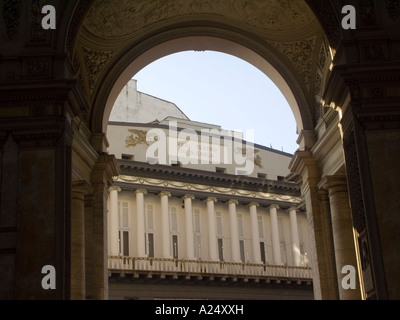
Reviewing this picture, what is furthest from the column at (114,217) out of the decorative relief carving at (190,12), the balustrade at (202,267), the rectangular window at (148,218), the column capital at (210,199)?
the decorative relief carving at (190,12)

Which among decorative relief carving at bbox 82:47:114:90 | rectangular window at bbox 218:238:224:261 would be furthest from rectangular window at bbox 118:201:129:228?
decorative relief carving at bbox 82:47:114:90

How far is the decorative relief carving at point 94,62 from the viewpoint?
70.7ft

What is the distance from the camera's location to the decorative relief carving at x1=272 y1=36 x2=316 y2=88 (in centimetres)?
2203

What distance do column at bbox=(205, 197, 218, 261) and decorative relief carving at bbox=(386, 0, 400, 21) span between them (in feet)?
107

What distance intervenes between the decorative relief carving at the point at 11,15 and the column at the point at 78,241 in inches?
206

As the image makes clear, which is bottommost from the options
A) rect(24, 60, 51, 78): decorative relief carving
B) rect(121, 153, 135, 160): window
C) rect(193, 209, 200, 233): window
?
rect(24, 60, 51, 78): decorative relief carving

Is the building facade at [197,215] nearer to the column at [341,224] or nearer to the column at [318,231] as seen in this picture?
the column at [318,231]

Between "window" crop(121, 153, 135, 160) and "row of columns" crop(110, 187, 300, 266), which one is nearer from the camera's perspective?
"row of columns" crop(110, 187, 300, 266)

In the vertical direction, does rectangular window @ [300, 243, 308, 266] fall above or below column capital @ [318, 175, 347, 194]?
above

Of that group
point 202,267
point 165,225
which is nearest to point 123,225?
point 165,225

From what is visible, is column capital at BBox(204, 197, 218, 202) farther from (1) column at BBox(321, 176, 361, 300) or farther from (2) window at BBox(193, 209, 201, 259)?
(1) column at BBox(321, 176, 361, 300)

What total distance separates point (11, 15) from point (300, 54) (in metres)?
9.81

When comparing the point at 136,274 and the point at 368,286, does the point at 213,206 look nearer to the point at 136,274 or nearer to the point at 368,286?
the point at 136,274

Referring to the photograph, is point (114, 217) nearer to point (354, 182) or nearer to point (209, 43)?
point (209, 43)
